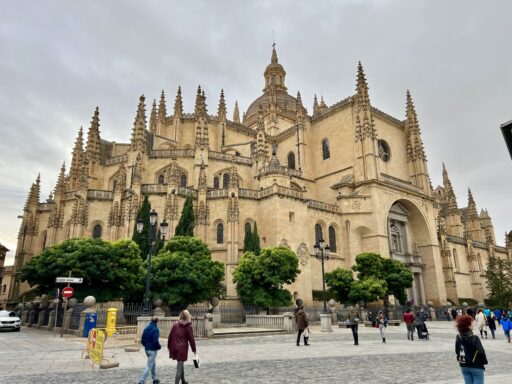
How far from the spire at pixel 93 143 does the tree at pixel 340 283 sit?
24.2m

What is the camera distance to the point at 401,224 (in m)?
42.3

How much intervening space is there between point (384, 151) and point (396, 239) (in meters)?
10.3

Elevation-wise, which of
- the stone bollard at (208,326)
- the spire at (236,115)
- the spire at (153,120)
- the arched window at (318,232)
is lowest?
the stone bollard at (208,326)

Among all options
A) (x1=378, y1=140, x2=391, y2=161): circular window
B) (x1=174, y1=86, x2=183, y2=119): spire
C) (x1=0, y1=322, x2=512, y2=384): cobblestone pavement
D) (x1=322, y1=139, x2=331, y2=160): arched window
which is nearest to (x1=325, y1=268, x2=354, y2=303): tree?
(x1=0, y1=322, x2=512, y2=384): cobblestone pavement

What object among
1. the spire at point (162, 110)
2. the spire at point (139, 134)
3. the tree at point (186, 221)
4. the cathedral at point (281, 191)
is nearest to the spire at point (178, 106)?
the cathedral at point (281, 191)

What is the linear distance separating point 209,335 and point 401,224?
31546 millimetres

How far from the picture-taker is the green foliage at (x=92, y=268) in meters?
20.5

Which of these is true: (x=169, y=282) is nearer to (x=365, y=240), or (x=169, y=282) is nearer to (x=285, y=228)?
(x=285, y=228)

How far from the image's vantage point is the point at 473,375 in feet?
15.3

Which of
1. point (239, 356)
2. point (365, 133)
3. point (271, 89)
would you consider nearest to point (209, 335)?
point (239, 356)

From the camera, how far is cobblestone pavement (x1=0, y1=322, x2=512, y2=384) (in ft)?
25.0

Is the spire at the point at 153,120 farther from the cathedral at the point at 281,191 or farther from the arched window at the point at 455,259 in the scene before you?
the arched window at the point at 455,259

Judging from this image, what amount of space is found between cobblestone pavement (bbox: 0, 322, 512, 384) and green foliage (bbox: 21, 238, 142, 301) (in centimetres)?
757

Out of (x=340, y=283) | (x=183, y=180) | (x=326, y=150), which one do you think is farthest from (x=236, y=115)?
(x=340, y=283)
